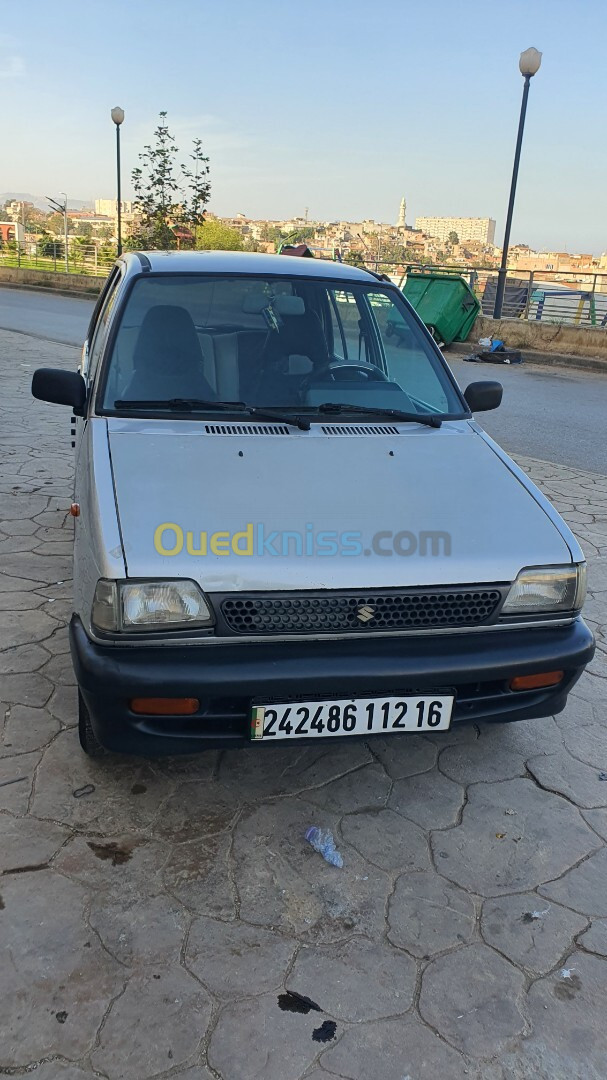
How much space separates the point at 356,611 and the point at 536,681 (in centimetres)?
67

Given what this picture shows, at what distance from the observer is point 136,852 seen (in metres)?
2.40

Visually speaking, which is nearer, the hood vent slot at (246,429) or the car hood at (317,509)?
the car hood at (317,509)

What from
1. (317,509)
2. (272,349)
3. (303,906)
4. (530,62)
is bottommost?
(303,906)

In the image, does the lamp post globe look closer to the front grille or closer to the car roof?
the car roof

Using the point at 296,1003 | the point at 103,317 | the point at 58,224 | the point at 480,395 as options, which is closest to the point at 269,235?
the point at 58,224

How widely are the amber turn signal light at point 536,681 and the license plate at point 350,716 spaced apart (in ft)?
0.82

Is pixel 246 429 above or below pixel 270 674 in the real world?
above

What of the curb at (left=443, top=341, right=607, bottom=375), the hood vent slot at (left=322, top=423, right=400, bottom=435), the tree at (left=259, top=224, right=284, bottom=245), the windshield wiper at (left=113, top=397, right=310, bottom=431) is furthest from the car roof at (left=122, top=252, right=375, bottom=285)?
the tree at (left=259, top=224, right=284, bottom=245)

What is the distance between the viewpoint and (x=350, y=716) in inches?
92.0

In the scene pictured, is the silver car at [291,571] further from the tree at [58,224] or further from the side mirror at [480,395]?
the tree at [58,224]

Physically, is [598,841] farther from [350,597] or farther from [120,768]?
[120,768]

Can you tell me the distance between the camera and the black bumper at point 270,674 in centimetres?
222

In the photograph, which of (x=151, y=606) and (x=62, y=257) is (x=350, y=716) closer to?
(x=151, y=606)

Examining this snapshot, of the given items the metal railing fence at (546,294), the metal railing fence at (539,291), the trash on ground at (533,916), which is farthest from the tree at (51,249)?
the trash on ground at (533,916)
